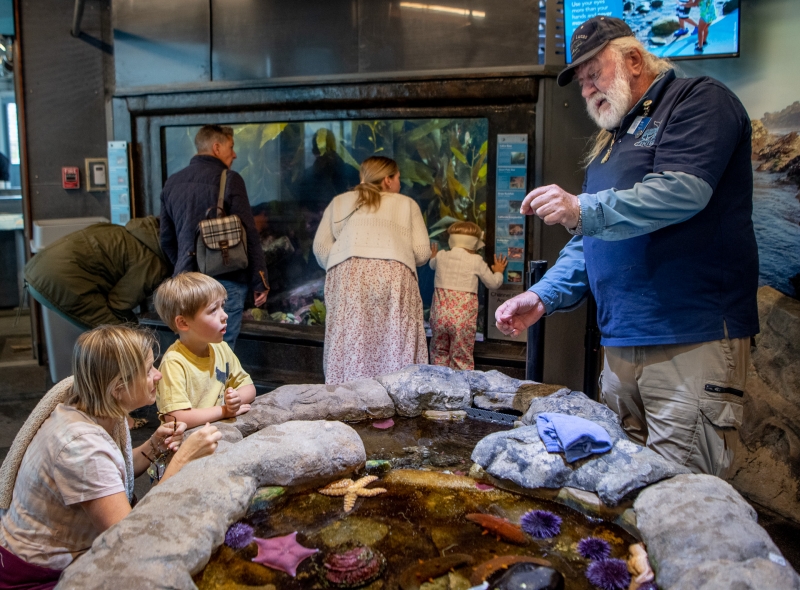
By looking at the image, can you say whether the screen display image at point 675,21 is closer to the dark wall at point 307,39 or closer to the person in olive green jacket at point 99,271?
the dark wall at point 307,39

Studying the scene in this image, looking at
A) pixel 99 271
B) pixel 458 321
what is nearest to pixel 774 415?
pixel 458 321

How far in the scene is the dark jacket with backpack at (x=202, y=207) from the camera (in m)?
4.85

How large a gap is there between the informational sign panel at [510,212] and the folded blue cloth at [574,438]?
2796mm

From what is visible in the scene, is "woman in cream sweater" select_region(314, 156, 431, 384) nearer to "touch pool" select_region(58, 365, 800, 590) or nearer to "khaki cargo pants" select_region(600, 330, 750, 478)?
"touch pool" select_region(58, 365, 800, 590)

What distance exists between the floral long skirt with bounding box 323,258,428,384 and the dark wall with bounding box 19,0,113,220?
12.1ft

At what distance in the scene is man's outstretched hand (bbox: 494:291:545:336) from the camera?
2885 mm

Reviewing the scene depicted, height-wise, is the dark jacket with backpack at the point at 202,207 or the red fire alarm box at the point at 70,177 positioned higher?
the red fire alarm box at the point at 70,177

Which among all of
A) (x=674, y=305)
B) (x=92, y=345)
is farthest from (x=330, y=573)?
(x=674, y=305)

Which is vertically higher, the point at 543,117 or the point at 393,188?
the point at 543,117

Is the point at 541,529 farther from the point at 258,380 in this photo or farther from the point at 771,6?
the point at 258,380

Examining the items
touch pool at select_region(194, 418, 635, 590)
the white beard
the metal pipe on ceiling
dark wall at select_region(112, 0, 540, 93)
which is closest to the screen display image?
dark wall at select_region(112, 0, 540, 93)

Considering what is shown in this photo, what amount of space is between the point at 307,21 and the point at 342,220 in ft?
6.63

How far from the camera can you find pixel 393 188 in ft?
15.6

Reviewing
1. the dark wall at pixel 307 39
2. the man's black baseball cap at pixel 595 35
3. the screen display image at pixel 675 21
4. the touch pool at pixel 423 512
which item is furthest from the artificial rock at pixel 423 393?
the dark wall at pixel 307 39
